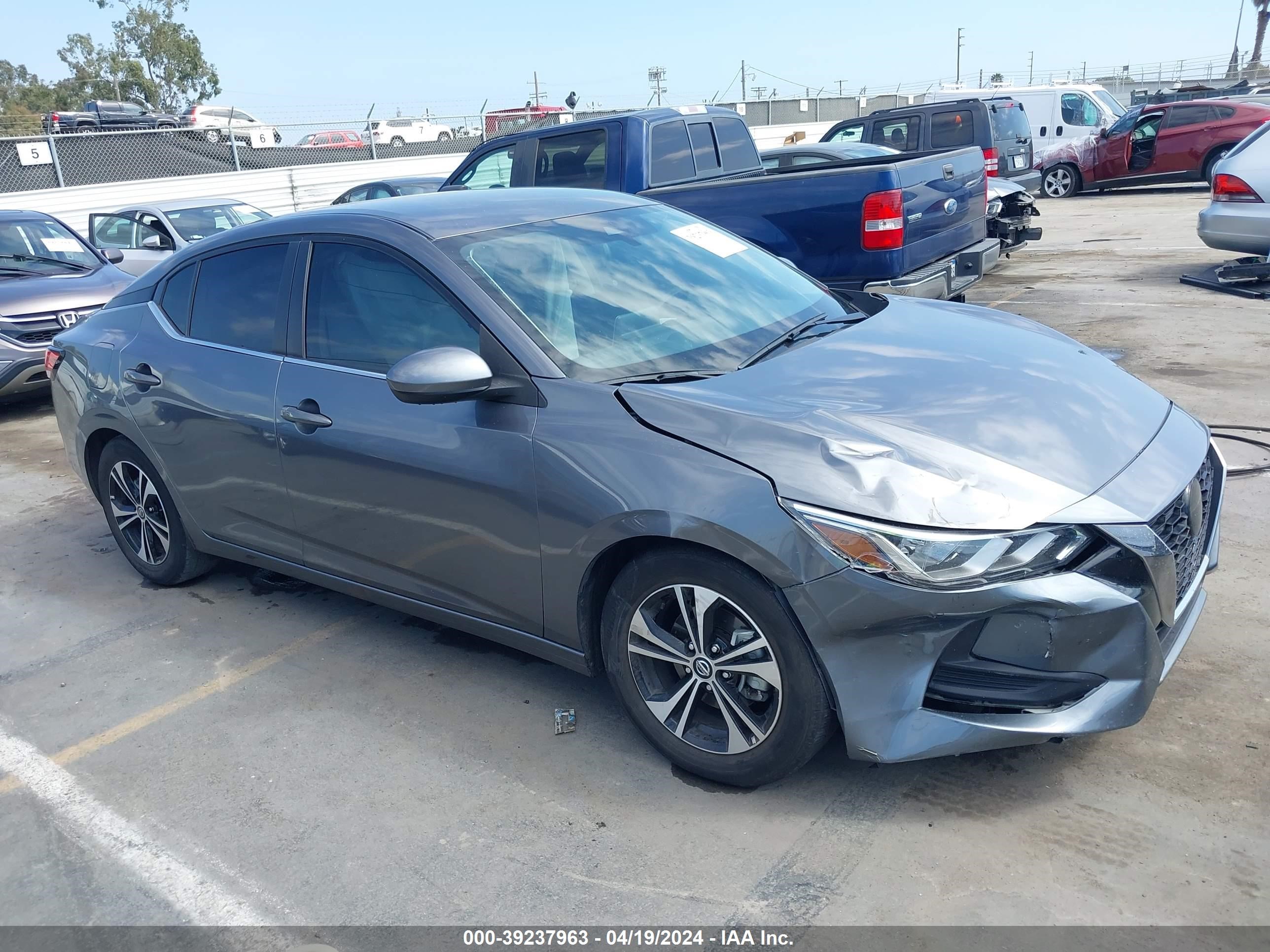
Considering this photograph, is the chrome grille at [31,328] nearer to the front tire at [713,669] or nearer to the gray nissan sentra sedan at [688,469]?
the gray nissan sentra sedan at [688,469]

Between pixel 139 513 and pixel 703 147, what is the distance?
20.8 ft

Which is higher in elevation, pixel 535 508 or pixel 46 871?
pixel 535 508

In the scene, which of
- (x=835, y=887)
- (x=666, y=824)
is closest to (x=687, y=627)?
(x=666, y=824)

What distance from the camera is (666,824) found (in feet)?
9.77

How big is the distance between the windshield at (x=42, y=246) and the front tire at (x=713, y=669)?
27.5 feet

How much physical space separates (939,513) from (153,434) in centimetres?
345

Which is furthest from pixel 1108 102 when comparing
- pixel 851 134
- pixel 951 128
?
pixel 951 128

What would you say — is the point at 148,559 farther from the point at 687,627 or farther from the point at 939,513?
the point at 939,513

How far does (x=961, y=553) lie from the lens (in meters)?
2.62

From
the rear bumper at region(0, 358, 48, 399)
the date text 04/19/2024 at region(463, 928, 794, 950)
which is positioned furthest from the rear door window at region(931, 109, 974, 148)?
the date text 04/19/2024 at region(463, 928, 794, 950)

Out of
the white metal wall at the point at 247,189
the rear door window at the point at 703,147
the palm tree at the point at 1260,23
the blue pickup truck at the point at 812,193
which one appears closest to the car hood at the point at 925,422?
the blue pickup truck at the point at 812,193

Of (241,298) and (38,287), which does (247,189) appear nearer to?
(38,287)

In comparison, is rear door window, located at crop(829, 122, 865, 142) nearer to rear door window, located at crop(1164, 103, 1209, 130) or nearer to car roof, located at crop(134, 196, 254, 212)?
rear door window, located at crop(1164, 103, 1209, 130)

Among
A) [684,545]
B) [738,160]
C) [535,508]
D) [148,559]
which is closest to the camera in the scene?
[684,545]
